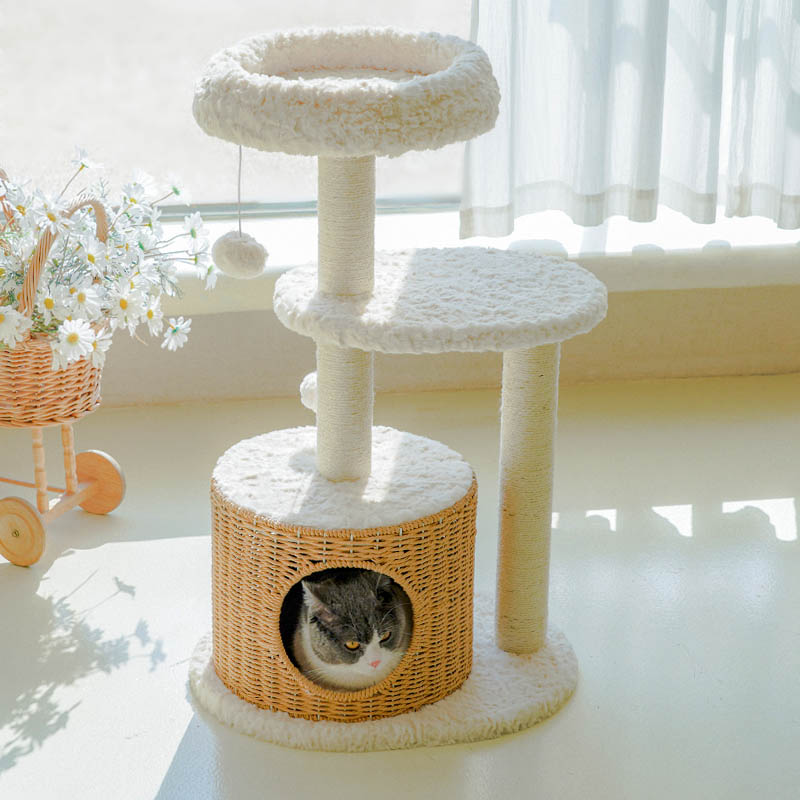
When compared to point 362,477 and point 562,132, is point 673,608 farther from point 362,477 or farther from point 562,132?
point 562,132

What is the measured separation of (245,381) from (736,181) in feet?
3.58

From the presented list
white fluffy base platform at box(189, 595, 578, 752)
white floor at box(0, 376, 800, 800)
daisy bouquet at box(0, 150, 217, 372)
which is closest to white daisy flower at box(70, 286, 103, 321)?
daisy bouquet at box(0, 150, 217, 372)

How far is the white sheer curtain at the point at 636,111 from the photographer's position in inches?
89.0

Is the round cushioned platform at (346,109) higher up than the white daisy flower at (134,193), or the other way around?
the round cushioned platform at (346,109)

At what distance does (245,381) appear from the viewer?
8.27 feet

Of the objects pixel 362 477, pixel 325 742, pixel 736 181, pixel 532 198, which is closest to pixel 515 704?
pixel 325 742

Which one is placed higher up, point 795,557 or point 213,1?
point 213,1

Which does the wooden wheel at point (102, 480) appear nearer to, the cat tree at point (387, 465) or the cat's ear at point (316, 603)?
the cat tree at point (387, 465)

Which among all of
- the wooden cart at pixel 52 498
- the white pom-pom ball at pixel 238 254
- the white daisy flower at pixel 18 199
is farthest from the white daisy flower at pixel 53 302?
the white pom-pom ball at pixel 238 254

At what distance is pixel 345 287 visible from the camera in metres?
1.46

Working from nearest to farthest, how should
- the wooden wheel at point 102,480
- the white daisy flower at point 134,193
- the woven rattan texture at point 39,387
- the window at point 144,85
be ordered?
the woven rattan texture at point 39,387, the white daisy flower at point 134,193, the wooden wheel at point 102,480, the window at point 144,85

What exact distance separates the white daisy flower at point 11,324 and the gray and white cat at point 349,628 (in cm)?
58

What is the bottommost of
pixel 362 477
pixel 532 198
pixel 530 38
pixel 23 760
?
pixel 23 760

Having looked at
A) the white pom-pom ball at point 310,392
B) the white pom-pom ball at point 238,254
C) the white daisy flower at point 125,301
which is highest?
the white pom-pom ball at point 238,254
